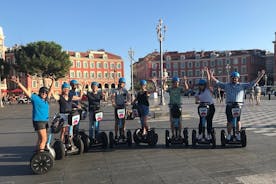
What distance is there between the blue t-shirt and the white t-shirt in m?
3.65

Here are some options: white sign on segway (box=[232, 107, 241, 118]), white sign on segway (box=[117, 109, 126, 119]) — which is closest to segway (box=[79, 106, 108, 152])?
white sign on segway (box=[117, 109, 126, 119])

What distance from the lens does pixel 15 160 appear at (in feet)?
23.2

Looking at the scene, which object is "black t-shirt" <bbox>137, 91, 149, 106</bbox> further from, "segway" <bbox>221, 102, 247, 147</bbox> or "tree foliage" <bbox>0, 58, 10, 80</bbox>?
"tree foliage" <bbox>0, 58, 10, 80</bbox>

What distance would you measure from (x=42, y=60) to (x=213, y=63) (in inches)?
2202

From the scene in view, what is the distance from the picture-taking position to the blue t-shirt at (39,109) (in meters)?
6.00

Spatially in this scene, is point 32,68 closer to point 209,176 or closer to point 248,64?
point 209,176

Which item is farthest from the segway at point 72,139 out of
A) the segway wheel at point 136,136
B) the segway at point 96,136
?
the segway wheel at point 136,136

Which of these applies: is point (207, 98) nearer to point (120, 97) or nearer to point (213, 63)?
point (120, 97)

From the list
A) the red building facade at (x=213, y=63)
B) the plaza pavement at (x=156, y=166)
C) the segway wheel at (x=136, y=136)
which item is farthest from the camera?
the red building facade at (x=213, y=63)

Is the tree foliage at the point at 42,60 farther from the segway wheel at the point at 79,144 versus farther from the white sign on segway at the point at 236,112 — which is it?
the white sign on segway at the point at 236,112

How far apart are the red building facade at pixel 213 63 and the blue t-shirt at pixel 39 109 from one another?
273 ft

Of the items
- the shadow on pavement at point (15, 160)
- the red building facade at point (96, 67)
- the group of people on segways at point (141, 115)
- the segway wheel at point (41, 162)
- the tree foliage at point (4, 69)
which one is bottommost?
the shadow on pavement at point (15, 160)

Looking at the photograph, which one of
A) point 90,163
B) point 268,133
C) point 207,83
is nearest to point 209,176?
point 90,163

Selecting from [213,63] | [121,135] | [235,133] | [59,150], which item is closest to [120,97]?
[121,135]
